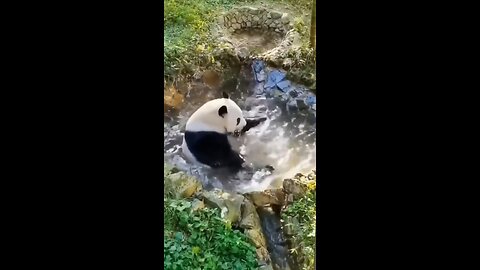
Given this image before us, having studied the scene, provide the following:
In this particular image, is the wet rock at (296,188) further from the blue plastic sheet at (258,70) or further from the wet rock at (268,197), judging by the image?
the blue plastic sheet at (258,70)

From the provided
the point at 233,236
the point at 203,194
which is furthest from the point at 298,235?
the point at 203,194

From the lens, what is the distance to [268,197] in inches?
116

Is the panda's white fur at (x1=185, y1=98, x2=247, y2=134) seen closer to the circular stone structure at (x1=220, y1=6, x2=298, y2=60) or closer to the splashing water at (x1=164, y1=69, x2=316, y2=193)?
the splashing water at (x1=164, y1=69, x2=316, y2=193)

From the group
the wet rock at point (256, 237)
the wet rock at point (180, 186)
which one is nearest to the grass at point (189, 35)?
the wet rock at point (180, 186)

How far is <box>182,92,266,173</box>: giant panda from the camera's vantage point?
2.94 metres

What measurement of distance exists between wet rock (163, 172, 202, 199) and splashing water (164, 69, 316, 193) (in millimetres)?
37

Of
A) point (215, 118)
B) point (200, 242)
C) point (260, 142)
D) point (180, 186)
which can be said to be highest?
point (215, 118)

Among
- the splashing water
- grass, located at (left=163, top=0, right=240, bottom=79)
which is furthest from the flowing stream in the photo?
grass, located at (left=163, top=0, right=240, bottom=79)

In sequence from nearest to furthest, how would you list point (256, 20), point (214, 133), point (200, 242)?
point (200, 242) → point (214, 133) → point (256, 20)

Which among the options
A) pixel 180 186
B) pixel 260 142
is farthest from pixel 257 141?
pixel 180 186

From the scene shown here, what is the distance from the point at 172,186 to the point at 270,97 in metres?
0.63

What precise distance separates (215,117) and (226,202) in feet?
1.31

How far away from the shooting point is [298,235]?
115 inches

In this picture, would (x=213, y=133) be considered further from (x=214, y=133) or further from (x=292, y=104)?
(x=292, y=104)
